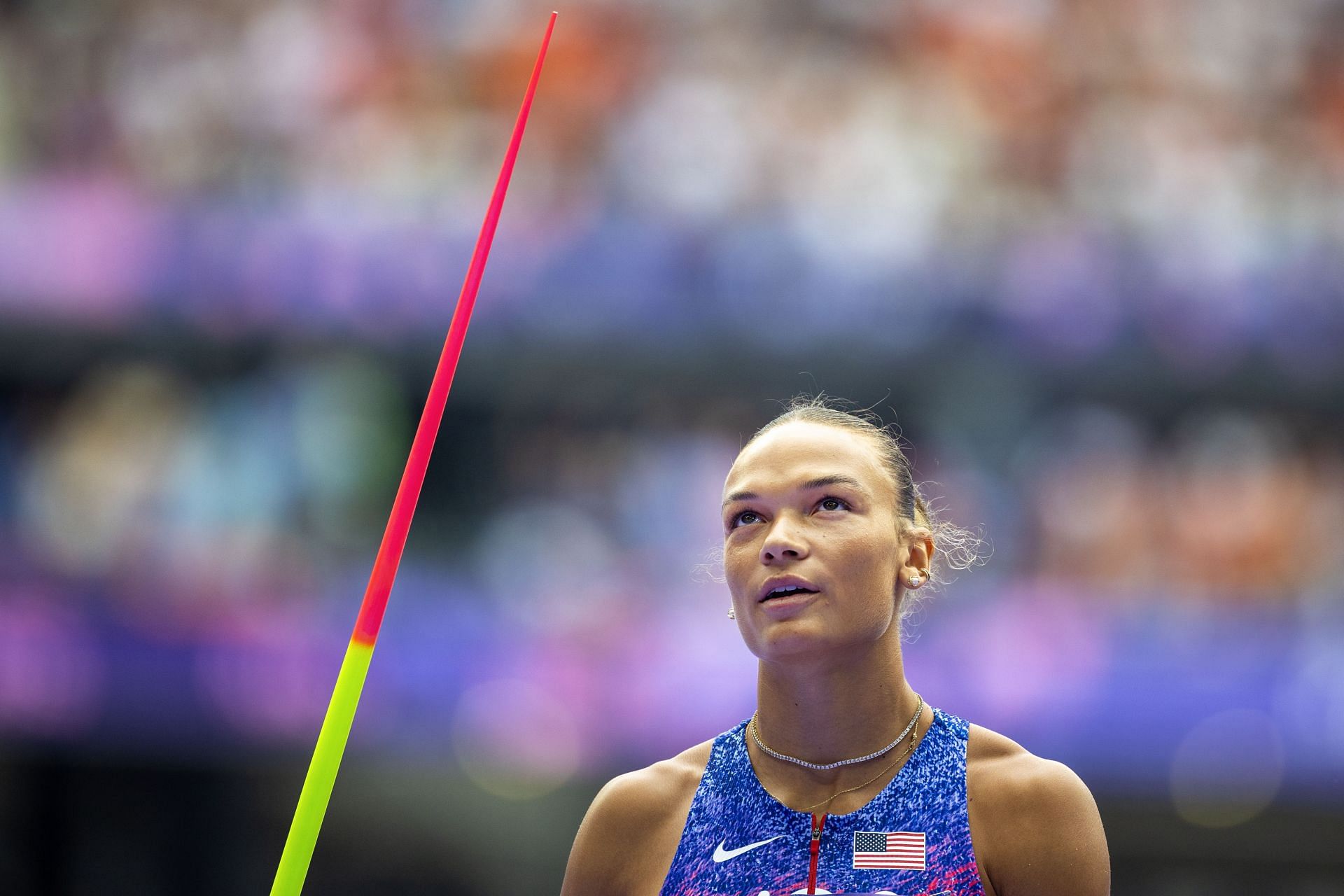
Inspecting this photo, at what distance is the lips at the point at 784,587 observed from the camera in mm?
1885

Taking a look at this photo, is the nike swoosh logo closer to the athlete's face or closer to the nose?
the athlete's face

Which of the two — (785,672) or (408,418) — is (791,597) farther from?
(408,418)

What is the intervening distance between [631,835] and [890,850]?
0.37 metres

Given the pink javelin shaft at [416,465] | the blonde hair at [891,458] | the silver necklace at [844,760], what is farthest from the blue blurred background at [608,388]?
the pink javelin shaft at [416,465]

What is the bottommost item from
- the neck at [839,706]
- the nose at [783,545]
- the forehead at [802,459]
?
the neck at [839,706]

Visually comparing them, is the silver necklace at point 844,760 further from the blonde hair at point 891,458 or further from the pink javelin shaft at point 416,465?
the pink javelin shaft at point 416,465

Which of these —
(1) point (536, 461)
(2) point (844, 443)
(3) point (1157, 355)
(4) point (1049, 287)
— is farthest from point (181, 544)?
(2) point (844, 443)

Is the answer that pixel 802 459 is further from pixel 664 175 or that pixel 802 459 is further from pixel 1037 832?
pixel 664 175

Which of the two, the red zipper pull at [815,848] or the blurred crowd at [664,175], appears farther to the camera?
the blurred crowd at [664,175]

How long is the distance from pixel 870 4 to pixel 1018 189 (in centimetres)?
181

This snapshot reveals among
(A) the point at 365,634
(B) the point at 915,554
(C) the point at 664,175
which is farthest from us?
(C) the point at 664,175

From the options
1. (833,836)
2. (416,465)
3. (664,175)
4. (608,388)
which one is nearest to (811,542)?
(833,836)

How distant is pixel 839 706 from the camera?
196 centimetres

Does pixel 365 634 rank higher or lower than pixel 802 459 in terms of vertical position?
lower
